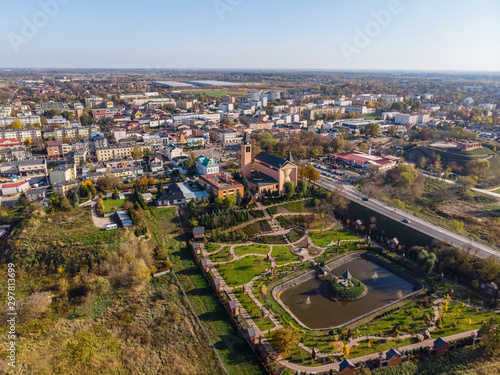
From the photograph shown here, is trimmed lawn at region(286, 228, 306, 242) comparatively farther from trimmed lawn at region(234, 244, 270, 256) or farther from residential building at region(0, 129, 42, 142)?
residential building at region(0, 129, 42, 142)

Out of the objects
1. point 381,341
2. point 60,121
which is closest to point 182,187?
point 381,341

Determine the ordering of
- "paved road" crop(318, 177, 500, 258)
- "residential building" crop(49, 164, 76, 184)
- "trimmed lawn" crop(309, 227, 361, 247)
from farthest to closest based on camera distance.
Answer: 1. "residential building" crop(49, 164, 76, 184)
2. "trimmed lawn" crop(309, 227, 361, 247)
3. "paved road" crop(318, 177, 500, 258)

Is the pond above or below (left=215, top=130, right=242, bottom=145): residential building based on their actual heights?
below

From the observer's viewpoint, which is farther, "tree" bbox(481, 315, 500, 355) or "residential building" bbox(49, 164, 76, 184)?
"residential building" bbox(49, 164, 76, 184)

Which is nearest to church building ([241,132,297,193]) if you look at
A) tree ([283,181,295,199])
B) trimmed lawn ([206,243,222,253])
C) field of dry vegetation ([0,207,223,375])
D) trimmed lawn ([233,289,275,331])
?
tree ([283,181,295,199])

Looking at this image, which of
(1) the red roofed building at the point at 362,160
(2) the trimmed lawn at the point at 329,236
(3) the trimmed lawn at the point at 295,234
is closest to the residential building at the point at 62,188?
(3) the trimmed lawn at the point at 295,234

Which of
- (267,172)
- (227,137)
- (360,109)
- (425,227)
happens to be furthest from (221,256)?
(360,109)
